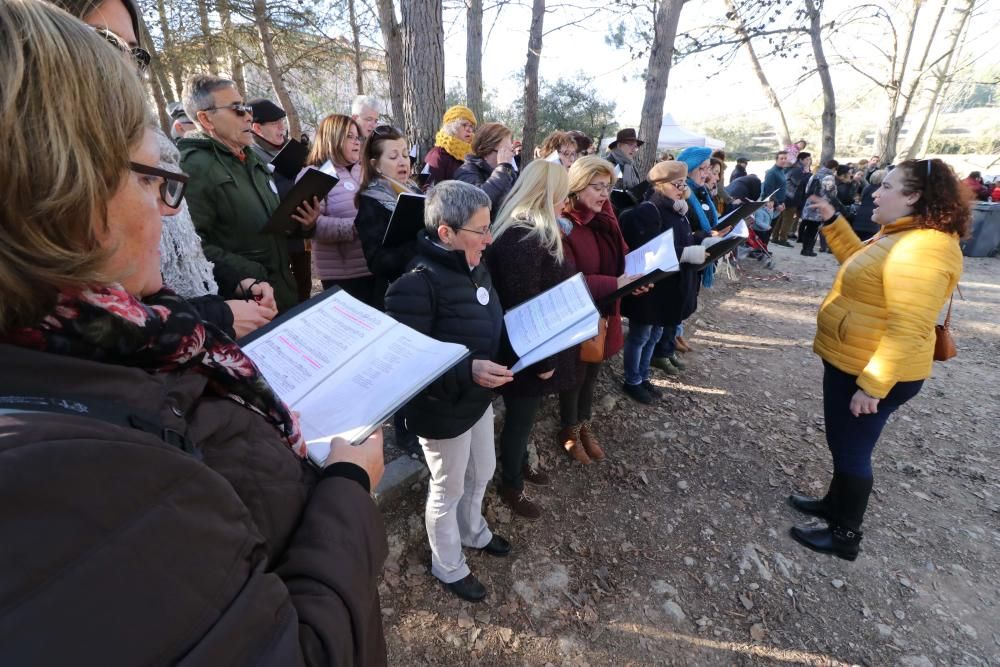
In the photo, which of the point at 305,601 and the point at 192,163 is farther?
the point at 192,163

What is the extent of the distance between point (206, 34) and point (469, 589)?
12712mm

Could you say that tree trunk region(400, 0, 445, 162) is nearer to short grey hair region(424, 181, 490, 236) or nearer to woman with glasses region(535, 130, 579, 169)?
woman with glasses region(535, 130, 579, 169)

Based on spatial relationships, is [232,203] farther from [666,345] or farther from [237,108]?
[666,345]

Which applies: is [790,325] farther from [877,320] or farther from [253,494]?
[253,494]

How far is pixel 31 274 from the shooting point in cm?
57

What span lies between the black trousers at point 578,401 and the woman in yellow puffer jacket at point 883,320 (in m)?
1.40

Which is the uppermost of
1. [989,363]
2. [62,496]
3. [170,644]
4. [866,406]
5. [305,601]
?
[62,496]

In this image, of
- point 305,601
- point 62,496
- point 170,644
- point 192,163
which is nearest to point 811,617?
point 305,601

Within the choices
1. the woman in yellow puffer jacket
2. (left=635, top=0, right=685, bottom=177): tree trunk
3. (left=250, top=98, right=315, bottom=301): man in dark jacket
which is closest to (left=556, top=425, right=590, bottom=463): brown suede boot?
the woman in yellow puffer jacket

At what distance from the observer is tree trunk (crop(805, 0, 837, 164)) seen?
37.9 feet

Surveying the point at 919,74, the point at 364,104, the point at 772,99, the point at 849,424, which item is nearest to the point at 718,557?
the point at 849,424

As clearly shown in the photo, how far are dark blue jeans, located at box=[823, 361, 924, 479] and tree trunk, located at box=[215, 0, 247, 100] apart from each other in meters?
9.95

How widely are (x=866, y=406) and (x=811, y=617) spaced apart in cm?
113

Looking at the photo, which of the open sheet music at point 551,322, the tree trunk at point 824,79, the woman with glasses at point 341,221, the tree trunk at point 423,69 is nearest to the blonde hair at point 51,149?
the open sheet music at point 551,322
